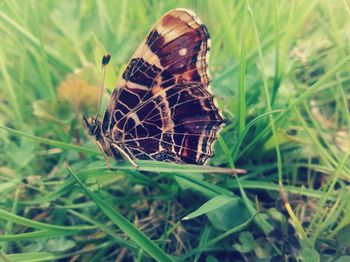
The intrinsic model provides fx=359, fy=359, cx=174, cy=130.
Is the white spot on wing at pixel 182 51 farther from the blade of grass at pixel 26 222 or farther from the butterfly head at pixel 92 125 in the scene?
the blade of grass at pixel 26 222

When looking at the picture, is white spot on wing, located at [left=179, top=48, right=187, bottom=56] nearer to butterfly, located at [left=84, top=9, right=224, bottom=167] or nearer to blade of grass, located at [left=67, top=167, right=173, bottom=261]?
butterfly, located at [left=84, top=9, right=224, bottom=167]

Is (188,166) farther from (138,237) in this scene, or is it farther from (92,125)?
(92,125)

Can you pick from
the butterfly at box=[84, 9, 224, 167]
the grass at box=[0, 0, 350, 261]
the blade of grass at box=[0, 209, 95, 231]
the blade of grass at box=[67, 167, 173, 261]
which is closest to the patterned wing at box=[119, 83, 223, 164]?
the butterfly at box=[84, 9, 224, 167]

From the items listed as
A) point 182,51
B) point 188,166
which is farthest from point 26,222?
point 182,51

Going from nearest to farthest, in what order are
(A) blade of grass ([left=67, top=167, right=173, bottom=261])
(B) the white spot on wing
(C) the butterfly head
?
(A) blade of grass ([left=67, top=167, right=173, bottom=261]), (B) the white spot on wing, (C) the butterfly head

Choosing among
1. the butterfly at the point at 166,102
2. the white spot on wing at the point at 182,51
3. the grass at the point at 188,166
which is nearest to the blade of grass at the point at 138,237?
the grass at the point at 188,166

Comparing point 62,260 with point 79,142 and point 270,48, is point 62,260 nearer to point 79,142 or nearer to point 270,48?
point 79,142

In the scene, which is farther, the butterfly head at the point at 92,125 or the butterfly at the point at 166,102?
the butterfly head at the point at 92,125

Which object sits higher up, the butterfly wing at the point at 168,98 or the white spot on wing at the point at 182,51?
the white spot on wing at the point at 182,51
